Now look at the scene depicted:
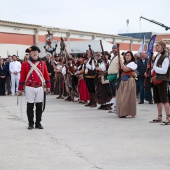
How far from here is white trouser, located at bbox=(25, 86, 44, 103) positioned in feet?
31.9

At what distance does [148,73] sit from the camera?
1090cm

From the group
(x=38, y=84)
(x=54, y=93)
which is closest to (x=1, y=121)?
(x=38, y=84)

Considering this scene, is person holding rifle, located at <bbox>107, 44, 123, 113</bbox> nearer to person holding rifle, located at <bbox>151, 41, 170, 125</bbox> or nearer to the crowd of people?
the crowd of people

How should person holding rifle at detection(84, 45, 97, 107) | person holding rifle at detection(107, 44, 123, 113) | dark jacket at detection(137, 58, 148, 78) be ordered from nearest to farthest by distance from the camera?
1. person holding rifle at detection(107, 44, 123, 113)
2. person holding rifle at detection(84, 45, 97, 107)
3. dark jacket at detection(137, 58, 148, 78)

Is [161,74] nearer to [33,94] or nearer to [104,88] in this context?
[33,94]

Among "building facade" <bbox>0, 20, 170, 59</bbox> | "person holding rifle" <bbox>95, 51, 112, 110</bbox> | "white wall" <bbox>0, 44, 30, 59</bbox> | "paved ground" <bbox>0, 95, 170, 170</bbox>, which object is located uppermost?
"building facade" <bbox>0, 20, 170, 59</bbox>

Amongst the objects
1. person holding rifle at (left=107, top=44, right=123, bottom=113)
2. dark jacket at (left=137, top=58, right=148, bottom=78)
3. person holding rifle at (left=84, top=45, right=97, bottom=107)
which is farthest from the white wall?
person holding rifle at (left=107, top=44, right=123, bottom=113)

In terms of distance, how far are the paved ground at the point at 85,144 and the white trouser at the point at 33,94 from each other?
25.8 inches

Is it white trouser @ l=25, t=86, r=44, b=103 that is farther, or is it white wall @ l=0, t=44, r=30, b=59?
white wall @ l=0, t=44, r=30, b=59

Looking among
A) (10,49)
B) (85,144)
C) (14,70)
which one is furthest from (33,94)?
(10,49)

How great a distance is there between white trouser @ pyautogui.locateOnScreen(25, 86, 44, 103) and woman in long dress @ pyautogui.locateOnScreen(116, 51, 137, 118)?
271 centimetres

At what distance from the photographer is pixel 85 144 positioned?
306 inches

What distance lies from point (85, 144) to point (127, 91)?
412 cm

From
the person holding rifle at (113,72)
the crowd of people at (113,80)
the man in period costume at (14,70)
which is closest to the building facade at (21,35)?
the man in period costume at (14,70)
